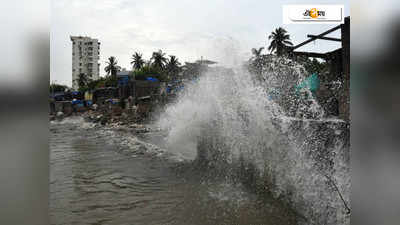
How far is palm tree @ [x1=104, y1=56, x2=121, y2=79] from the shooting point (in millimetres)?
2861

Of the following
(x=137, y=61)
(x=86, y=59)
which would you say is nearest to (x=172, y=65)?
(x=137, y=61)

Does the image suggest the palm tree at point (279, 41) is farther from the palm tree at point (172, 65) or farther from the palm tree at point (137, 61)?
the palm tree at point (137, 61)

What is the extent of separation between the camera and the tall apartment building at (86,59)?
273 centimetres

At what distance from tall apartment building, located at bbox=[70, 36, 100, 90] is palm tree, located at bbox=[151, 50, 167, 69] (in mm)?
619

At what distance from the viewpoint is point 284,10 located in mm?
2348

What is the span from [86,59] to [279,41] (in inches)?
86.3

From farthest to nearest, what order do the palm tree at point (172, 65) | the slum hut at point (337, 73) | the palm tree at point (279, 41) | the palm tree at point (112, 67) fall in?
the palm tree at point (172, 65) < the palm tree at point (112, 67) < the palm tree at point (279, 41) < the slum hut at point (337, 73)

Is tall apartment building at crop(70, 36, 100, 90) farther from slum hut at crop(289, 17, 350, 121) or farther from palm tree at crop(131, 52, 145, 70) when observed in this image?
slum hut at crop(289, 17, 350, 121)

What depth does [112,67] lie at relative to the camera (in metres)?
2.89

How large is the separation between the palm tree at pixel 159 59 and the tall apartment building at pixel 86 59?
619 mm

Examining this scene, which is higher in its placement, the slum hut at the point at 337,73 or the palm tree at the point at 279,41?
the palm tree at the point at 279,41

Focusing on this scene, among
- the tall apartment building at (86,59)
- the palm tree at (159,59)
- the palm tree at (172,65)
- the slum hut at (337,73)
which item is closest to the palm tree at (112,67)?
the tall apartment building at (86,59)

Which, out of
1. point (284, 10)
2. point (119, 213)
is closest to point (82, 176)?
point (119, 213)

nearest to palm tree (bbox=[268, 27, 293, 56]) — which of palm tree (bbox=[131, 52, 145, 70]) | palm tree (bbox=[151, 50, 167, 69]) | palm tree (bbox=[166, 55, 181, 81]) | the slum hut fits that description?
the slum hut
